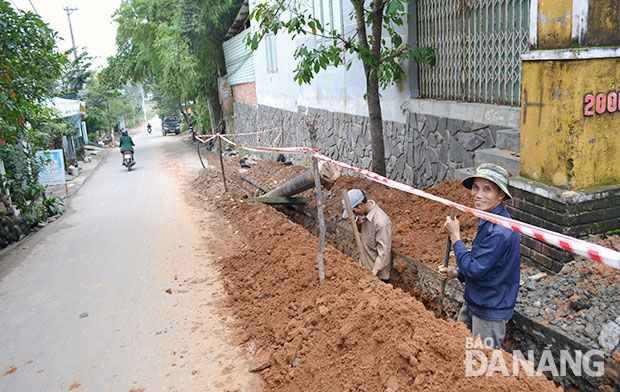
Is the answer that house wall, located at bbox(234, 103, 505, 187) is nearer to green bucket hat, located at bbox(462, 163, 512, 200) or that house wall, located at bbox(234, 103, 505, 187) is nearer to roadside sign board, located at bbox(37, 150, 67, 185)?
green bucket hat, located at bbox(462, 163, 512, 200)

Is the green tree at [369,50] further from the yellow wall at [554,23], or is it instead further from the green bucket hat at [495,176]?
the green bucket hat at [495,176]

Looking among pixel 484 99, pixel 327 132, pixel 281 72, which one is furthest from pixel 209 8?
pixel 484 99

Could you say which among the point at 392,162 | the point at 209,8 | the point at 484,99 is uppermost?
the point at 209,8

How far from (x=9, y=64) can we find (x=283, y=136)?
924 centimetres

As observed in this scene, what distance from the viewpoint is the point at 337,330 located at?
4.04 m

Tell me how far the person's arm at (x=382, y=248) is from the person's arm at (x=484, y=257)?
6.85ft

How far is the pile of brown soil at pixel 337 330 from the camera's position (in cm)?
304

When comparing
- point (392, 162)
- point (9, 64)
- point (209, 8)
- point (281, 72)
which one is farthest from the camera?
point (209, 8)

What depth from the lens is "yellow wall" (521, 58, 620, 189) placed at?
4.06 m

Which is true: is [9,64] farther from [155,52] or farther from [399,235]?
[155,52]

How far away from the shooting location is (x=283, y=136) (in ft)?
53.0

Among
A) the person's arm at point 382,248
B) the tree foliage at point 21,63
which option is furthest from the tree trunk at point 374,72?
the tree foliage at point 21,63

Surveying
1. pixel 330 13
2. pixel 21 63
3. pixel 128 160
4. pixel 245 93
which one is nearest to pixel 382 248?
pixel 21 63

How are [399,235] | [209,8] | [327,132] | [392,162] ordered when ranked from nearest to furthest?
[399,235] < [392,162] < [327,132] < [209,8]
